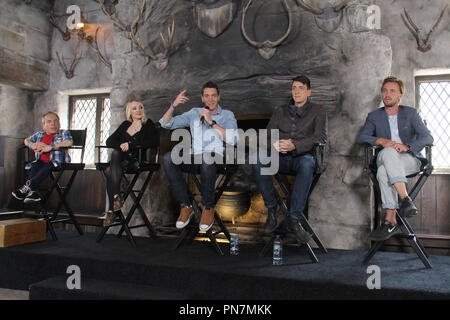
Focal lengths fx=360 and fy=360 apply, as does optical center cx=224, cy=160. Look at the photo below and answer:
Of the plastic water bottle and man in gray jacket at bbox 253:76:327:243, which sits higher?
man in gray jacket at bbox 253:76:327:243

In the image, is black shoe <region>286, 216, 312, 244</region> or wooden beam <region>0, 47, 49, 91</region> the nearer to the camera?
black shoe <region>286, 216, 312, 244</region>

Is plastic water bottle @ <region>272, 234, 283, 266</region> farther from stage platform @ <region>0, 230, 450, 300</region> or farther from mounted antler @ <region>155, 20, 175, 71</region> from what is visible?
mounted antler @ <region>155, 20, 175, 71</region>

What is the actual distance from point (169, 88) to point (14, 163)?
2842mm

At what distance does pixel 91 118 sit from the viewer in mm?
5191

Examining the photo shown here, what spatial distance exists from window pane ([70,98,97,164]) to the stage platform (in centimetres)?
222

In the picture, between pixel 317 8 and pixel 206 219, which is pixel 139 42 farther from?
pixel 206 219

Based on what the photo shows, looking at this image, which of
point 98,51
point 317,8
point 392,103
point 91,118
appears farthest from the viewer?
point 91,118

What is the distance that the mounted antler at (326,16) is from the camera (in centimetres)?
323

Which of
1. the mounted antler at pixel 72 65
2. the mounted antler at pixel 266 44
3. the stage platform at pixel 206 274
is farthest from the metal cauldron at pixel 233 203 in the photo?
the mounted antler at pixel 72 65

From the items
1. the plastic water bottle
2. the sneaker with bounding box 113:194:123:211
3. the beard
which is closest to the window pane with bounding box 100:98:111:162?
the sneaker with bounding box 113:194:123:211

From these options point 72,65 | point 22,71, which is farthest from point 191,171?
point 22,71

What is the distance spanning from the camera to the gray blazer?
2623mm

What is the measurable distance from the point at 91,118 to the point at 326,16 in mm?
3504
